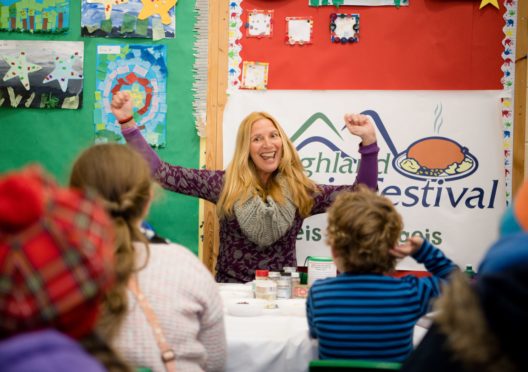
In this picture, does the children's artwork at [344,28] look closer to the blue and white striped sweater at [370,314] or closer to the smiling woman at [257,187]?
the smiling woman at [257,187]

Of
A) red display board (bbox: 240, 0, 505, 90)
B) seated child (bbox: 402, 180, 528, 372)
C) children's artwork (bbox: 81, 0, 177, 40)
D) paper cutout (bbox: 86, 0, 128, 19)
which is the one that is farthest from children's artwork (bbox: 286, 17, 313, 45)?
seated child (bbox: 402, 180, 528, 372)

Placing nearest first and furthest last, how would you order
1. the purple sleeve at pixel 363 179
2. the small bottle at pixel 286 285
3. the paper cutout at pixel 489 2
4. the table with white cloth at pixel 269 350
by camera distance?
the table with white cloth at pixel 269 350
the small bottle at pixel 286 285
the purple sleeve at pixel 363 179
the paper cutout at pixel 489 2

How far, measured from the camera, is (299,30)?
11.9 feet

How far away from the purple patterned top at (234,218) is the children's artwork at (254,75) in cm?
63

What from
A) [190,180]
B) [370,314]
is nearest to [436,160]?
[190,180]

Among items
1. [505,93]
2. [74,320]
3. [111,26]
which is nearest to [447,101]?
[505,93]

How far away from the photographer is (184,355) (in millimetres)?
1620

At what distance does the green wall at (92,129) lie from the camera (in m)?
3.66

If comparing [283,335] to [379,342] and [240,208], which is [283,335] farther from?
[240,208]

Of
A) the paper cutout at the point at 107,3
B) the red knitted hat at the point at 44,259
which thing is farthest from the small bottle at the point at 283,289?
the paper cutout at the point at 107,3

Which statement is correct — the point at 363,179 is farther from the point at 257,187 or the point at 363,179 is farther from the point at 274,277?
the point at 274,277

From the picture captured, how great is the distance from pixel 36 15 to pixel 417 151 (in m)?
2.38

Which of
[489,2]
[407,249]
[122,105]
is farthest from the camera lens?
[489,2]

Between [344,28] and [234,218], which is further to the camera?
[344,28]
